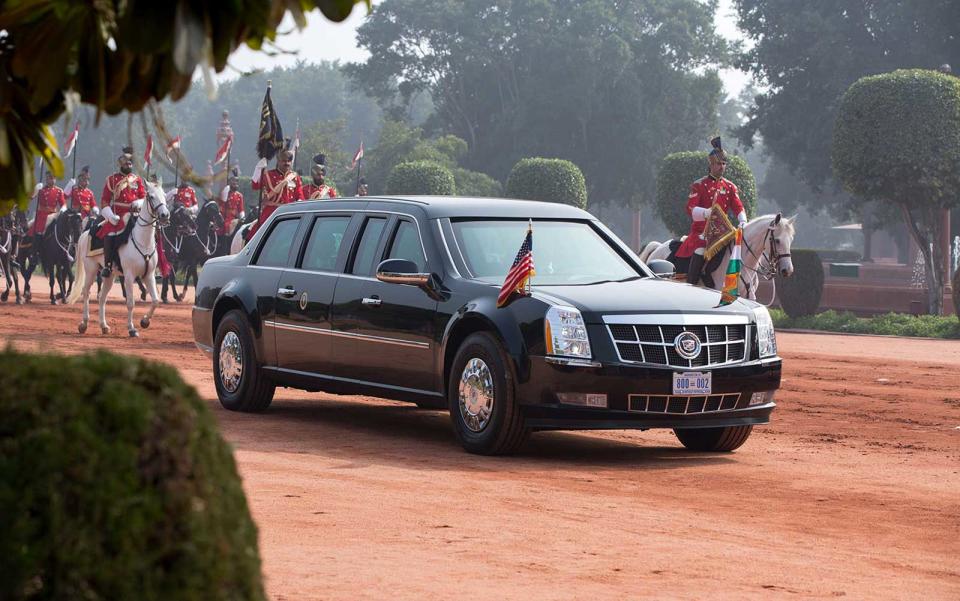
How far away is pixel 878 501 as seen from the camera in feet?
32.1

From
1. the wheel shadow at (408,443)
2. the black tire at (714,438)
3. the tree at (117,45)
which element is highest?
the tree at (117,45)

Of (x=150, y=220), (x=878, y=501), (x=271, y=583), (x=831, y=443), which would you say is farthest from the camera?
(x=150, y=220)

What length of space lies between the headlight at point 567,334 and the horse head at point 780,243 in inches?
410

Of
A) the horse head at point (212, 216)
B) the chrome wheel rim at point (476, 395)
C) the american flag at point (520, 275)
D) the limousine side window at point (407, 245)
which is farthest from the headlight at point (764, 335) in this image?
the horse head at point (212, 216)

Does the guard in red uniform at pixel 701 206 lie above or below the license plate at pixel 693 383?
above

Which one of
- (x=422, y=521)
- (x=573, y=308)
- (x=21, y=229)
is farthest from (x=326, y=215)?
(x=21, y=229)

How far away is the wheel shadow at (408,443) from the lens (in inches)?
437

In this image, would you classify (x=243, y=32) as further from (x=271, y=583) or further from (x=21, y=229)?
(x=21, y=229)

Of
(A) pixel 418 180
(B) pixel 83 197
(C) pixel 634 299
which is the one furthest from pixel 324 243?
(A) pixel 418 180

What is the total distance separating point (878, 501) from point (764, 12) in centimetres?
4948

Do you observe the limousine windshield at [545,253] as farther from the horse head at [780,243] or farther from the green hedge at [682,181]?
the green hedge at [682,181]

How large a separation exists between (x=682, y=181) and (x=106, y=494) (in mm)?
45068

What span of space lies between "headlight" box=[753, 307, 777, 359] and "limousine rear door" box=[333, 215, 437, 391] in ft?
7.51

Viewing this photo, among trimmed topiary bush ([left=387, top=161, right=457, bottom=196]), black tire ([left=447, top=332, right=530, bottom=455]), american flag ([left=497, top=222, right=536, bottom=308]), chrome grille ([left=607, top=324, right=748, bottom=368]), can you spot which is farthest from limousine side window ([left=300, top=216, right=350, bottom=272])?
trimmed topiary bush ([left=387, top=161, right=457, bottom=196])
